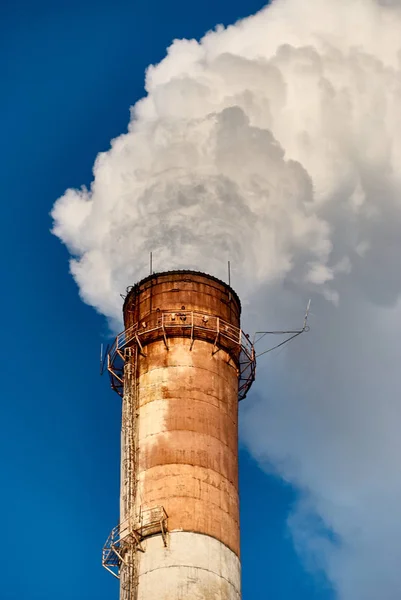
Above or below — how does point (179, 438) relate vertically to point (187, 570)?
above

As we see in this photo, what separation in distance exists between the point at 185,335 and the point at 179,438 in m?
5.06

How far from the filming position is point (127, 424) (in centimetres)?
5912

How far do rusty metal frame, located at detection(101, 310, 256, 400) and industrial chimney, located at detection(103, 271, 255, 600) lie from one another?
1.8 inches

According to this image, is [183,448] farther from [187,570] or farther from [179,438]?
[187,570]

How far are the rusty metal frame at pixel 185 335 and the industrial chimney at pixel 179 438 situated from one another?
0.05m

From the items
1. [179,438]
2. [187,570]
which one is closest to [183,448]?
[179,438]

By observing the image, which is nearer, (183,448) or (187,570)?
(187,570)

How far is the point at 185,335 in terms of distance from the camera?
60.2 metres

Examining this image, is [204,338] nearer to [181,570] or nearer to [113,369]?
[113,369]

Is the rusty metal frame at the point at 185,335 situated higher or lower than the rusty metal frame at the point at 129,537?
higher

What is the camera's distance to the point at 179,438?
189 feet

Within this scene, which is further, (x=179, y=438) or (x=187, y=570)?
(x=179, y=438)

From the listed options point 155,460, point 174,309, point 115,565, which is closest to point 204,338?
point 174,309

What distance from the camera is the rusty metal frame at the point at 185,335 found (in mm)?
60250
